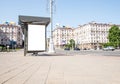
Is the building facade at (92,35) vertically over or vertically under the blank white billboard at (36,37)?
over

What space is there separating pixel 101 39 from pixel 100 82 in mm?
143925

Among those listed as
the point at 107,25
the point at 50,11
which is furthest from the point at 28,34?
the point at 107,25

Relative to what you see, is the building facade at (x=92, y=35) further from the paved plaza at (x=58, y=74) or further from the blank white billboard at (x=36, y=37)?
the paved plaza at (x=58, y=74)

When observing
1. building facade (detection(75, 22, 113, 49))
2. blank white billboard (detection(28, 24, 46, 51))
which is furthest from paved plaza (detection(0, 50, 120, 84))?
building facade (detection(75, 22, 113, 49))

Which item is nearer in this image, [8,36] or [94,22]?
[94,22]

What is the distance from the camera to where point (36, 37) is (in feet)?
86.8

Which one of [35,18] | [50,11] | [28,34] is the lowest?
[28,34]

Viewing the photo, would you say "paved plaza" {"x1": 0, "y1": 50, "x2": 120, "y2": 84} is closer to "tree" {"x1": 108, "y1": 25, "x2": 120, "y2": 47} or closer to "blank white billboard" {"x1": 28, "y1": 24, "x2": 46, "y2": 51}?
"blank white billboard" {"x1": 28, "y1": 24, "x2": 46, "y2": 51}

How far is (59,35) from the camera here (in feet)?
584

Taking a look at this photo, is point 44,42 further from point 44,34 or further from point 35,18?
point 35,18

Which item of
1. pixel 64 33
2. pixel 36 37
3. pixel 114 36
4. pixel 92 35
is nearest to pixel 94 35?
pixel 92 35

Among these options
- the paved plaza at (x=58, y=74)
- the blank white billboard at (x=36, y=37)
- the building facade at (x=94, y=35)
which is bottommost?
the paved plaza at (x=58, y=74)

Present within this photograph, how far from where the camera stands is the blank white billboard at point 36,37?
86.7 ft

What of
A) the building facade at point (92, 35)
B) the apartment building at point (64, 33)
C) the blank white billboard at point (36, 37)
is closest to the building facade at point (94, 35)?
the building facade at point (92, 35)
